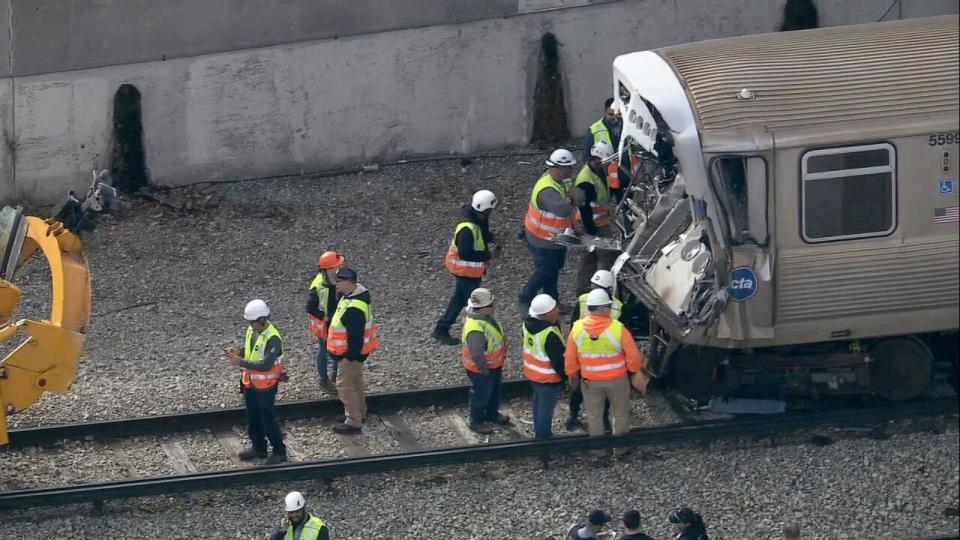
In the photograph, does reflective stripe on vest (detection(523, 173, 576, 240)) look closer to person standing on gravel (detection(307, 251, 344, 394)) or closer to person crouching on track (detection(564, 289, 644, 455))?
person standing on gravel (detection(307, 251, 344, 394))

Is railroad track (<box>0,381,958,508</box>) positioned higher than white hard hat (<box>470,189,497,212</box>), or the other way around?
white hard hat (<box>470,189,497,212</box>)

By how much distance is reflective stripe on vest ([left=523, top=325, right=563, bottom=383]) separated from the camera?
1216 cm

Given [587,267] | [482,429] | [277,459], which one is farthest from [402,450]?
[587,267]

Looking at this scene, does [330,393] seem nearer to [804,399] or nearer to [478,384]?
[478,384]

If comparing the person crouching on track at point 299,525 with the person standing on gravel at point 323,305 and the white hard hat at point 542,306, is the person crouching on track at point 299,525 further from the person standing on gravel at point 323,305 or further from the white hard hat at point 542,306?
the person standing on gravel at point 323,305

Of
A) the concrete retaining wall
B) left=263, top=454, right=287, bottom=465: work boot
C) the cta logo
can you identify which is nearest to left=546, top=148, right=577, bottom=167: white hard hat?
the cta logo

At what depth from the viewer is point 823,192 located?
37.6 ft

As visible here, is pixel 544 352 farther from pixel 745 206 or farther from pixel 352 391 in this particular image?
pixel 745 206

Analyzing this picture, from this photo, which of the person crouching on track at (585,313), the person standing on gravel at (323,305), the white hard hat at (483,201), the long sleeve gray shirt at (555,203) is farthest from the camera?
the white hard hat at (483,201)

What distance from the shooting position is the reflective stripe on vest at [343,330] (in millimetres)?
12672

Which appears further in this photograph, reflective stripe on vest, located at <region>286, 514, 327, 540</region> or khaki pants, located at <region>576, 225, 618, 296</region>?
khaki pants, located at <region>576, 225, 618, 296</region>

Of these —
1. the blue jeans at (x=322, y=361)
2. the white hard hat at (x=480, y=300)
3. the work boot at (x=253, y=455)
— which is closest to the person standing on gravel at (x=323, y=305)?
the blue jeans at (x=322, y=361)

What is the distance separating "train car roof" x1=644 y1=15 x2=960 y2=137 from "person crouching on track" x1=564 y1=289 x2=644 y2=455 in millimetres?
1660

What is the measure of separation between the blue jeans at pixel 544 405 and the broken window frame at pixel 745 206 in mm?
1922
